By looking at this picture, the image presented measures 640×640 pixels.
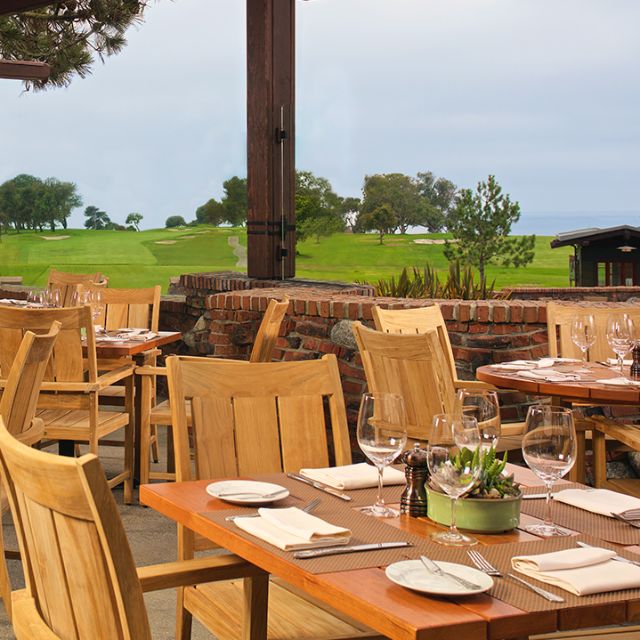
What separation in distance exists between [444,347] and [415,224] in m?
6.58

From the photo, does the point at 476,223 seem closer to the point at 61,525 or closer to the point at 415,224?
the point at 415,224

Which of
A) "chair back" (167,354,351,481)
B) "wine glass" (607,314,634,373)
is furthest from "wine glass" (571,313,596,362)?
"chair back" (167,354,351,481)

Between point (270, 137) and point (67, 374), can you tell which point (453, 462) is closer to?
point (67, 374)

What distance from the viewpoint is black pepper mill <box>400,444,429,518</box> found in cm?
200

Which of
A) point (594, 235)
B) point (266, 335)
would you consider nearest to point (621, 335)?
point (266, 335)

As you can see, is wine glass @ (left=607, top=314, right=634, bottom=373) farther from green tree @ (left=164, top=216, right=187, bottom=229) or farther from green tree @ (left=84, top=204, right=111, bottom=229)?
green tree @ (left=84, top=204, right=111, bottom=229)

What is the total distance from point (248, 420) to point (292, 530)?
0.77 meters

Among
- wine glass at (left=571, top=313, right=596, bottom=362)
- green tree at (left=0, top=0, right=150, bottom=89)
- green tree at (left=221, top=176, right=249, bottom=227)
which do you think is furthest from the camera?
green tree at (left=221, top=176, right=249, bottom=227)

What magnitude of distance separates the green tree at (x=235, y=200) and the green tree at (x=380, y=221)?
122cm

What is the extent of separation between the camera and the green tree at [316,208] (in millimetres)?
9359

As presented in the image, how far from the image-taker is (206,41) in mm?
10961

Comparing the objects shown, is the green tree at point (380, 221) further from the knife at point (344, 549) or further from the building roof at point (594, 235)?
the knife at point (344, 549)

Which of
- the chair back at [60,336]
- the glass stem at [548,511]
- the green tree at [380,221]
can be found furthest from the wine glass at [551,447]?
the green tree at [380,221]

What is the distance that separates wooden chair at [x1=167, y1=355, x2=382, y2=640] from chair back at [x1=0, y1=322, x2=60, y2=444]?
0.69 m
